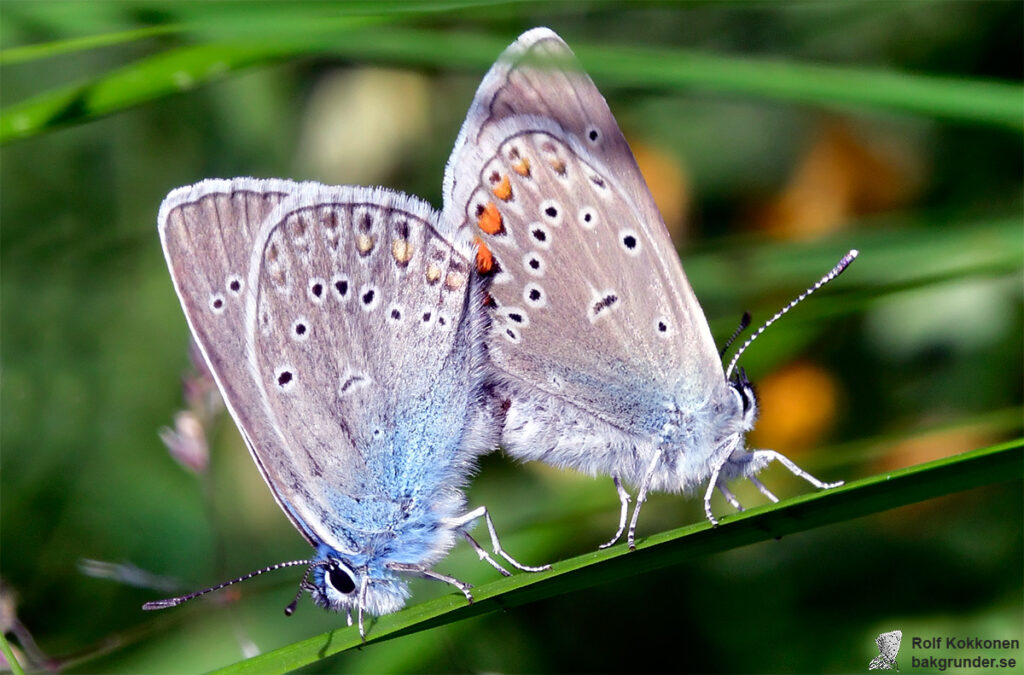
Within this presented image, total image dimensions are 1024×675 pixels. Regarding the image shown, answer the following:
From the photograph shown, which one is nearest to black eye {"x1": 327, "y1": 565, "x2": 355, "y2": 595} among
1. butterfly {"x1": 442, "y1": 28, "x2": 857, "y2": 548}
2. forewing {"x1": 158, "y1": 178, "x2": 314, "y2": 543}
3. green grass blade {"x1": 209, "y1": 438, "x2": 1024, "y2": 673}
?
forewing {"x1": 158, "y1": 178, "x2": 314, "y2": 543}

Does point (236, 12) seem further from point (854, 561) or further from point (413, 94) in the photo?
point (854, 561)

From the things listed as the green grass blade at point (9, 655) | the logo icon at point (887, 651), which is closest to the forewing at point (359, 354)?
the green grass blade at point (9, 655)

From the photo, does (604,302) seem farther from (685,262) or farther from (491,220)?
(685,262)

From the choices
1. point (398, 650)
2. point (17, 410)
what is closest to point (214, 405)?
point (398, 650)

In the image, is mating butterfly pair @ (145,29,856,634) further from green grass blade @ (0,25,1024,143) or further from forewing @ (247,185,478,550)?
green grass blade @ (0,25,1024,143)

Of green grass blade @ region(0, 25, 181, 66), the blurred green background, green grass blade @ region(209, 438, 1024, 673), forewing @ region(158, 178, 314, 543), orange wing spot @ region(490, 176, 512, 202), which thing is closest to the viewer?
green grass blade @ region(209, 438, 1024, 673)
